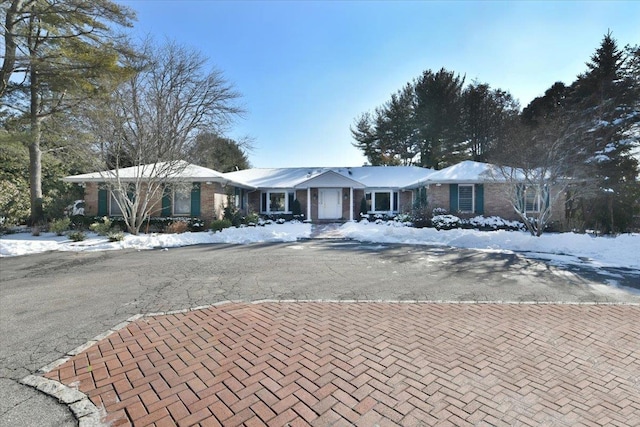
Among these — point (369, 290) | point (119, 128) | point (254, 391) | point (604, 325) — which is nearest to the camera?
point (254, 391)

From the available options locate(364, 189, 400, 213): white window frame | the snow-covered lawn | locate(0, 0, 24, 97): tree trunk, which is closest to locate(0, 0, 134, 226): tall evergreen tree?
locate(0, 0, 24, 97): tree trunk

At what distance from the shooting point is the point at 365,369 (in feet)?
10.5

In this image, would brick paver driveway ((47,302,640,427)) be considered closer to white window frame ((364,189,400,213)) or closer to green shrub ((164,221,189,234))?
green shrub ((164,221,189,234))

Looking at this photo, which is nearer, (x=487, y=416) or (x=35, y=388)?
(x=487, y=416)

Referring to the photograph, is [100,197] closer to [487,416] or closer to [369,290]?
[369,290]

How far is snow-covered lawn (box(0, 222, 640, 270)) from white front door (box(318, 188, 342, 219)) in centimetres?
734

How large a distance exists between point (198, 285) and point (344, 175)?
61.6ft

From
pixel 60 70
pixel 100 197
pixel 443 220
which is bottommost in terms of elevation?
pixel 443 220

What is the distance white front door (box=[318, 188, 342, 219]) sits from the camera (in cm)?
2406

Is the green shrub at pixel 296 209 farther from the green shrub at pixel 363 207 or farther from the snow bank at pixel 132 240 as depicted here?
the snow bank at pixel 132 240

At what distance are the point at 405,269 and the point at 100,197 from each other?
60.1 feet

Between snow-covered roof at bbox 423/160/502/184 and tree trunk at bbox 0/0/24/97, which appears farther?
snow-covered roof at bbox 423/160/502/184

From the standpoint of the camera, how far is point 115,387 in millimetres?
2953

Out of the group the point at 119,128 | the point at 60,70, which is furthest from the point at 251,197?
the point at 60,70
